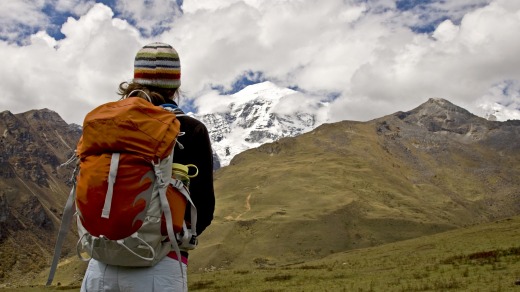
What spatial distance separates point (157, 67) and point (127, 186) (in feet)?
4.76

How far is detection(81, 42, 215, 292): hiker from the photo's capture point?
4305 millimetres

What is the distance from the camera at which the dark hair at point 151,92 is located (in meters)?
5.04

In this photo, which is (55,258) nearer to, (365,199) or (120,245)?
(120,245)

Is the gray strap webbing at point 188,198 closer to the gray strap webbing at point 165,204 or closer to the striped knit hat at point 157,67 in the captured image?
the gray strap webbing at point 165,204

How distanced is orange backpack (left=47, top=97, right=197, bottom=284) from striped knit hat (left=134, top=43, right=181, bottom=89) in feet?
2.64

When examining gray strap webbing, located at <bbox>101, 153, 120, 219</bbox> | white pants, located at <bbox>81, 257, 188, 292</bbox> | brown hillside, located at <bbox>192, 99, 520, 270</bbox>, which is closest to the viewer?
gray strap webbing, located at <bbox>101, 153, 120, 219</bbox>

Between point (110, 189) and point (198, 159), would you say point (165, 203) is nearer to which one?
point (110, 189)

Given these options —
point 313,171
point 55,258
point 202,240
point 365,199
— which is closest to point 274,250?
point 202,240

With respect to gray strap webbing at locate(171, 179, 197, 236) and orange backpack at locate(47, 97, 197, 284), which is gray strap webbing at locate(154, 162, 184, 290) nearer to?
orange backpack at locate(47, 97, 197, 284)

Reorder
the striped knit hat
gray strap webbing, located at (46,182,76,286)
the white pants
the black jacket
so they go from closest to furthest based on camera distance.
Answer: the white pants, gray strap webbing, located at (46,182,76,286), the black jacket, the striped knit hat

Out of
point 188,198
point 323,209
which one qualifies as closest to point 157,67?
point 188,198

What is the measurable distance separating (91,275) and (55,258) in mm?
559

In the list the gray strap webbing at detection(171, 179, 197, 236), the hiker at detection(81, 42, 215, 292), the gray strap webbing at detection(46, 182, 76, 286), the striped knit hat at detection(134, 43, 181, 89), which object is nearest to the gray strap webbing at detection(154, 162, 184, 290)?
the gray strap webbing at detection(171, 179, 197, 236)

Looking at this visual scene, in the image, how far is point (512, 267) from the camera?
24.2 metres
